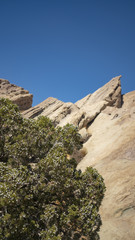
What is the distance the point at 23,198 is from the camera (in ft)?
34.8

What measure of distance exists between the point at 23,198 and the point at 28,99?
70093 mm

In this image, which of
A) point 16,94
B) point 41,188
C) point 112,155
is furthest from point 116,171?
point 16,94

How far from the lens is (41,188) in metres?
11.6

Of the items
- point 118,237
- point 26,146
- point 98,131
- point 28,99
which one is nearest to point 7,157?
point 26,146

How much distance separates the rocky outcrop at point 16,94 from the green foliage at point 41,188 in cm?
5992

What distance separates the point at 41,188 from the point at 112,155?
1515 cm

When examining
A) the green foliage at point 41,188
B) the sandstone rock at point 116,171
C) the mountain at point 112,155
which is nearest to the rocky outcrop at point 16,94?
the mountain at point 112,155

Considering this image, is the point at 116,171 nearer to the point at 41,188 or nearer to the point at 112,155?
the point at 112,155

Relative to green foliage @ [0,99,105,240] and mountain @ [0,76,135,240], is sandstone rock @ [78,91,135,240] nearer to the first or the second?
mountain @ [0,76,135,240]

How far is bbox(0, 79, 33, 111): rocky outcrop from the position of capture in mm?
74375

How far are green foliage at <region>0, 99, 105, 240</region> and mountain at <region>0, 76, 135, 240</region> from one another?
4.12m

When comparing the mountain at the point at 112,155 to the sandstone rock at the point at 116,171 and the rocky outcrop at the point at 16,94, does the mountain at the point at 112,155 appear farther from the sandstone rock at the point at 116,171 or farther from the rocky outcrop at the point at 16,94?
the rocky outcrop at the point at 16,94

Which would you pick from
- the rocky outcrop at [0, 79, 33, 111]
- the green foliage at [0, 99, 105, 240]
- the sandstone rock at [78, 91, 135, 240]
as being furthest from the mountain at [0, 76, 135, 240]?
the rocky outcrop at [0, 79, 33, 111]

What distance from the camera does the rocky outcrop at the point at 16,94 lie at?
244 feet
